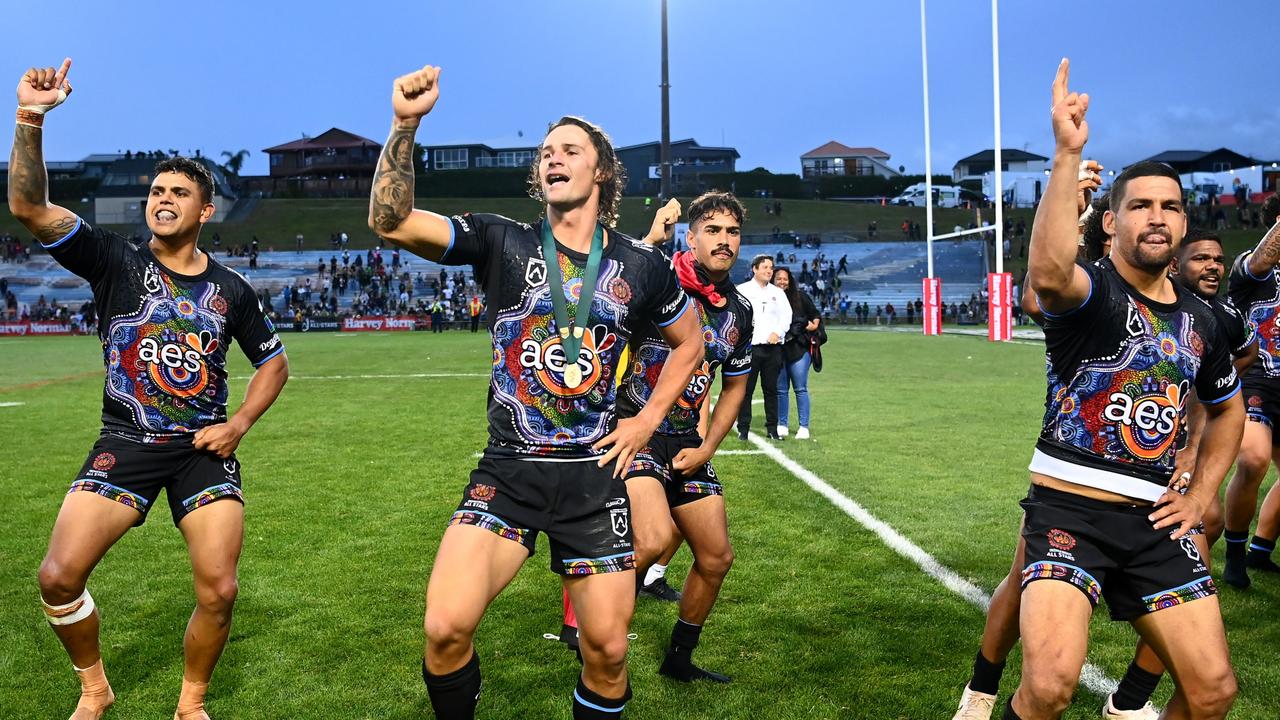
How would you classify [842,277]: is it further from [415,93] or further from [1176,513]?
[415,93]

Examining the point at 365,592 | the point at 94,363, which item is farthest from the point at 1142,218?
the point at 94,363

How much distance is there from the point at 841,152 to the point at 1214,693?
388ft

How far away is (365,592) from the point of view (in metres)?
7.05

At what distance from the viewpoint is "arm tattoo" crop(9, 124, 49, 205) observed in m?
4.62

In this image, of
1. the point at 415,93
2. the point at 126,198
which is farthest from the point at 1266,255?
the point at 126,198

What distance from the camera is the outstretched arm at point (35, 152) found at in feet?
15.1

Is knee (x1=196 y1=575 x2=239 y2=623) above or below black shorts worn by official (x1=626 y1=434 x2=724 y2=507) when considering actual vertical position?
below

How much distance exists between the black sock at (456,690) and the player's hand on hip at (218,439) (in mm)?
1693

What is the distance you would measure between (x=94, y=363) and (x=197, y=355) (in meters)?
26.0

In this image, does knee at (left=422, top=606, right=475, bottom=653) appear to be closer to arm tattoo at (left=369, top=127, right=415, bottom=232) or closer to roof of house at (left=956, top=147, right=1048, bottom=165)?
arm tattoo at (left=369, top=127, right=415, bottom=232)

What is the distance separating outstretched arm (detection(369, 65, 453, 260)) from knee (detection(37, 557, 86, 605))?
88.6 inches

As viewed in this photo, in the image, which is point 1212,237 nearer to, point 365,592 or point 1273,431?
point 1273,431

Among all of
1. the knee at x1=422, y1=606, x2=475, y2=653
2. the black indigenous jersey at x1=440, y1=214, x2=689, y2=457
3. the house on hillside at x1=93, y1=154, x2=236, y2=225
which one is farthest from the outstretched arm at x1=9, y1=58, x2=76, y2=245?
the house on hillside at x1=93, y1=154, x2=236, y2=225

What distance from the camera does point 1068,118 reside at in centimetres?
354
